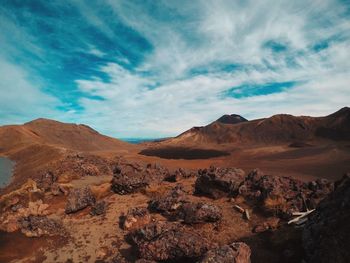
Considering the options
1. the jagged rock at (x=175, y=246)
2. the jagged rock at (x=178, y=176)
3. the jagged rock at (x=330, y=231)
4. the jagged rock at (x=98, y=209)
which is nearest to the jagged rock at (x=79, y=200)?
Answer: the jagged rock at (x=98, y=209)

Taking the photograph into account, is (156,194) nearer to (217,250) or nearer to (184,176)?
(184,176)

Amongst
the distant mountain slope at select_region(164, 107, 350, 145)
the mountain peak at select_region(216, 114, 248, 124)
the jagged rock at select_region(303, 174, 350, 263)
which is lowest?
the jagged rock at select_region(303, 174, 350, 263)

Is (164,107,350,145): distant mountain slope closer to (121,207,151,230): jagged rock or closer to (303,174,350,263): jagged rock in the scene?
(121,207,151,230): jagged rock

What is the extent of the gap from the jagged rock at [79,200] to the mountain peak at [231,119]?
134 metres

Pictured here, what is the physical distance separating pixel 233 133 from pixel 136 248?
3513 inches

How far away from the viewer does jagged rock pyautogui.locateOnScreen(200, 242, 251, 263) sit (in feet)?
25.6

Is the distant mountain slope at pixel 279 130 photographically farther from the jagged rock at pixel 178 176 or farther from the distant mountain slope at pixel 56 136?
the jagged rock at pixel 178 176

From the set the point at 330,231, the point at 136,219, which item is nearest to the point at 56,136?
the point at 136,219

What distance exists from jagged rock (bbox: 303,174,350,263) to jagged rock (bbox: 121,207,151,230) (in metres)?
7.82

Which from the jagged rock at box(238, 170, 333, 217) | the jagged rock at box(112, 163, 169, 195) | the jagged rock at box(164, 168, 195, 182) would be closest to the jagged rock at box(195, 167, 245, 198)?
the jagged rock at box(238, 170, 333, 217)

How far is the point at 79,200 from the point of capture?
17562mm

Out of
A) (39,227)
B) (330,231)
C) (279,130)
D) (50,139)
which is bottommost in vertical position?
(39,227)

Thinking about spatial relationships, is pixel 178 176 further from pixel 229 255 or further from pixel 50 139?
pixel 50 139

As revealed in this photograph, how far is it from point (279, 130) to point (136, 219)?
275 feet
